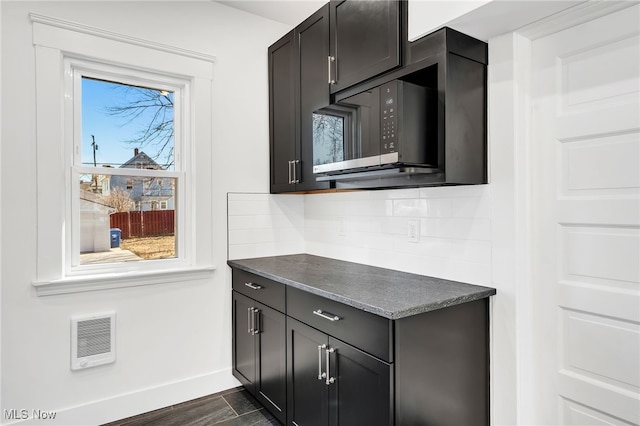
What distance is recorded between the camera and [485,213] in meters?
1.81

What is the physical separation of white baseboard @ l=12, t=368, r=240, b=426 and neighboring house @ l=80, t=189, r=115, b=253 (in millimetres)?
939

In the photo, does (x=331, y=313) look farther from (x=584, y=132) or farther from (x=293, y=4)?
(x=293, y=4)

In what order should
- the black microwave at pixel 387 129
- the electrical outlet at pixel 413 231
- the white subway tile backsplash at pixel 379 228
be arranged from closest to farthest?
1. the black microwave at pixel 387 129
2. the white subway tile backsplash at pixel 379 228
3. the electrical outlet at pixel 413 231

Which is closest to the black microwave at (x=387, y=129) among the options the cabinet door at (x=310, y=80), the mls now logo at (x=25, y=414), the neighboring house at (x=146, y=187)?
the cabinet door at (x=310, y=80)

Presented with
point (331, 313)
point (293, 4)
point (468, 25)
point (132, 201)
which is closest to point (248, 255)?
point (132, 201)

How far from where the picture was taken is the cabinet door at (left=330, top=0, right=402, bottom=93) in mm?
1844

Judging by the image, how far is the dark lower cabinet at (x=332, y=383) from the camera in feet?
4.86

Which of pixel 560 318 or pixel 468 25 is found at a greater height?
pixel 468 25

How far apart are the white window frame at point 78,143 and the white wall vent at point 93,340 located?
0.20m

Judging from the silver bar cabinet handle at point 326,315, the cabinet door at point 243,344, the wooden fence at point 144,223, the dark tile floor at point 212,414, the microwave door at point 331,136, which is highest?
the microwave door at point 331,136

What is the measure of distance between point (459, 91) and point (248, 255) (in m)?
1.86

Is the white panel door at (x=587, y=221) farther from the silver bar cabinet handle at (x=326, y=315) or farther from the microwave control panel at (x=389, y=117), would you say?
the silver bar cabinet handle at (x=326, y=315)

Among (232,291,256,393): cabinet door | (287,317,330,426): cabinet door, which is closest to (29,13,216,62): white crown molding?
(232,291,256,393): cabinet door

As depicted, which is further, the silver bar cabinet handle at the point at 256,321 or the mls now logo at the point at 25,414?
the silver bar cabinet handle at the point at 256,321
